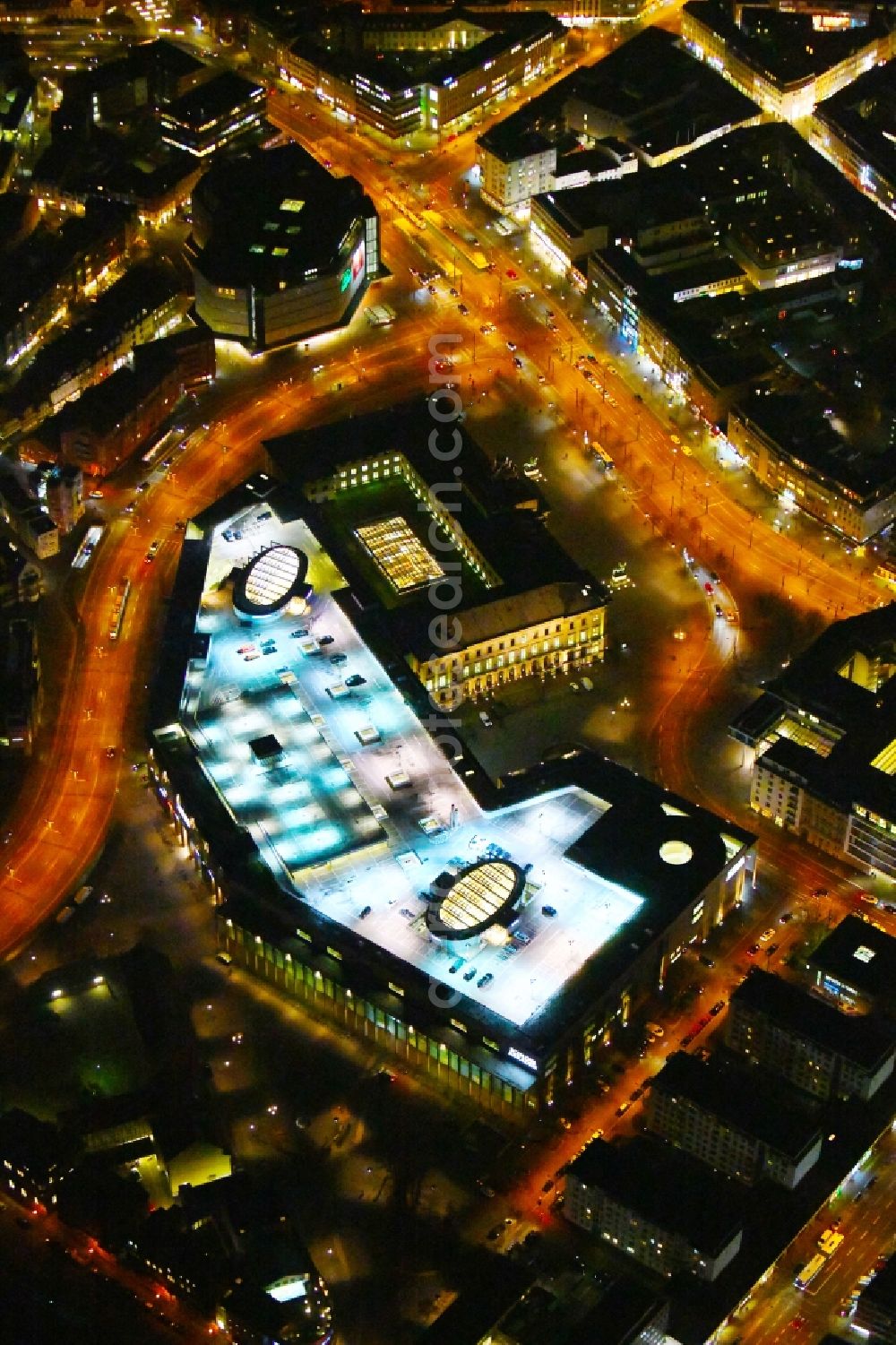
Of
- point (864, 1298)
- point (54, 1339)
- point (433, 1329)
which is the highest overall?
point (54, 1339)

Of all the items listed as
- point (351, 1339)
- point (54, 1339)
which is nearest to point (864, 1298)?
point (351, 1339)

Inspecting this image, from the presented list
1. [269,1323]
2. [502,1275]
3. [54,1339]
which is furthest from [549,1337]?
[54,1339]

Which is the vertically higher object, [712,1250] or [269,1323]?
[269,1323]

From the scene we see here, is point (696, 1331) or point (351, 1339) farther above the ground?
point (351, 1339)

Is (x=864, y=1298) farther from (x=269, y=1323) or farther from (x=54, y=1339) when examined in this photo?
(x=54, y=1339)

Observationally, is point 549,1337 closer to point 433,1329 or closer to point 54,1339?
point 433,1329

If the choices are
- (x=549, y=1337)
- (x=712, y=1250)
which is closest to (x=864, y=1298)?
(x=712, y=1250)

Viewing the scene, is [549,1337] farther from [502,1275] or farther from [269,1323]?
[269,1323]
